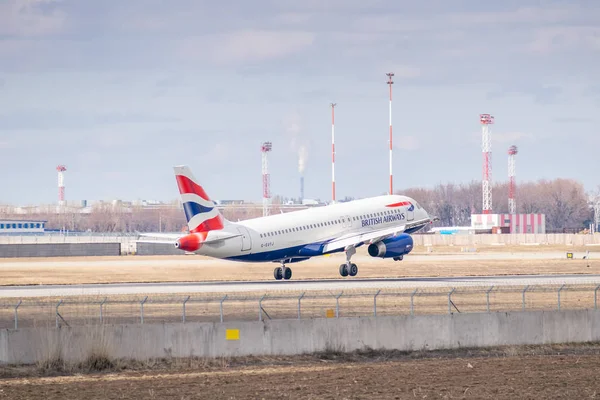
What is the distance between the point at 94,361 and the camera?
34750 millimetres

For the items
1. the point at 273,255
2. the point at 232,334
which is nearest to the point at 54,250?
the point at 273,255

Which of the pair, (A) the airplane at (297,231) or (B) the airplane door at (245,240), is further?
(B) the airplane door at (245,240)

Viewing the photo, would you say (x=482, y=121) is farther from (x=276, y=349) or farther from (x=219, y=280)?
(x=276, y=349)

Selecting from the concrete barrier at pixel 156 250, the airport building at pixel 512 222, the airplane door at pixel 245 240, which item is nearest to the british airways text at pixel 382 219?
the airplane door at pixel 245 240

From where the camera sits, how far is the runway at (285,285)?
56.3 meters

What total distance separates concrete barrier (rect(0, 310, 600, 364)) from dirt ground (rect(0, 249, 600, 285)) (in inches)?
1162

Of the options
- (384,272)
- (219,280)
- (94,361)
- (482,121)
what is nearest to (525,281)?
(384,272)

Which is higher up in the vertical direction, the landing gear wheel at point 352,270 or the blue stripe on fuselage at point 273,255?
the blue stripe on fuselage at point 273,255

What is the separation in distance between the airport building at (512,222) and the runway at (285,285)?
120995 mm

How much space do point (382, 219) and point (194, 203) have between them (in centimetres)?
1628

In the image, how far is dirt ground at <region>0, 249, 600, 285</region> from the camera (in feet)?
231

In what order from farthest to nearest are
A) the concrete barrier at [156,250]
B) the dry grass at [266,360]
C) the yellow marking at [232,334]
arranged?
the concrete barrier at [156,250] → the yellow marking at [232,334] → the dry grass at [266,360]

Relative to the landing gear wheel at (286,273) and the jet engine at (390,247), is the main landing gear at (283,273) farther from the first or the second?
the jet engine at (390,247)

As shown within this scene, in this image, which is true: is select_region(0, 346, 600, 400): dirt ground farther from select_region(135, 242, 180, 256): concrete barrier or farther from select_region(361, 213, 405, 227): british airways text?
select_region(135, 242, 180, 256): concrete barrier
